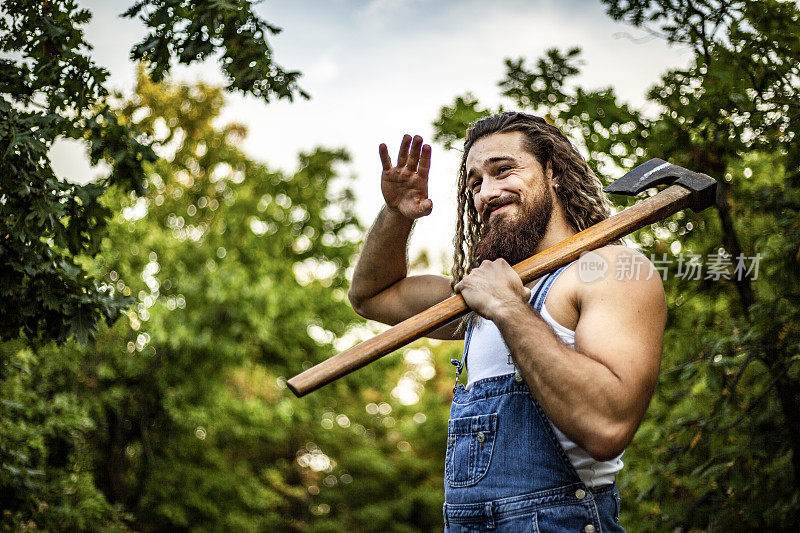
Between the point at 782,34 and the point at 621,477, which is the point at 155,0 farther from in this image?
the point at 621,477

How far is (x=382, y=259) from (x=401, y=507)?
17.0 meters

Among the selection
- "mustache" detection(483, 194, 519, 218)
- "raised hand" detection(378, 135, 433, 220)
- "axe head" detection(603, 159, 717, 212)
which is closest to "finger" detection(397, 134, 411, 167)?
"raised hand" detection(378, 135, 433, 220)

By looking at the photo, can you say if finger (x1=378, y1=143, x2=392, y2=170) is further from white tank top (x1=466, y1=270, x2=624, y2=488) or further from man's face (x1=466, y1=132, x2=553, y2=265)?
white tank top (x1=466, y1=270, x2=624, y2=488)

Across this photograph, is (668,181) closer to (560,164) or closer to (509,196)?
(560,164)

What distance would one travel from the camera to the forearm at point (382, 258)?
3.08 metres

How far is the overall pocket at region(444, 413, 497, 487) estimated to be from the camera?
2.16 metres

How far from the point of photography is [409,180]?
2.97 metres

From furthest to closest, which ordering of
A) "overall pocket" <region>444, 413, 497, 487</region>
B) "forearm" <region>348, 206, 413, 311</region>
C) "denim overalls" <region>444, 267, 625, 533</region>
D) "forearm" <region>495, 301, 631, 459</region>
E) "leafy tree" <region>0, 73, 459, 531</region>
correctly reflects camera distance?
"leafy tree" <region>0, 73, 459, 531</region>, "forearm" <region>348, 206, 413, 311</region>, "overall pocket" <region>444, 413, 497, 487</region>, "denim overalls" <region>444, 267, 625, 533</region>, "forearm" <region>495, 301, 631, 459</region>

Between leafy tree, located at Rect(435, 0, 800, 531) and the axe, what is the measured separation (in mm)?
1152

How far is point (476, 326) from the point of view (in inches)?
100

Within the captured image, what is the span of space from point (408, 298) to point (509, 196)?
0.76 metres

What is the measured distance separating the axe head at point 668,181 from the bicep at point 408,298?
2.96 ft

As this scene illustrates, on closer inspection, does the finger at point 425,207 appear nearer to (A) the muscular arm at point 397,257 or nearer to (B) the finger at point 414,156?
(A) the muscular arm at point 397,257

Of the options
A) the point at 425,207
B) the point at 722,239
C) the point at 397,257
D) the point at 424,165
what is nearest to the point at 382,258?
the point at 397,257
